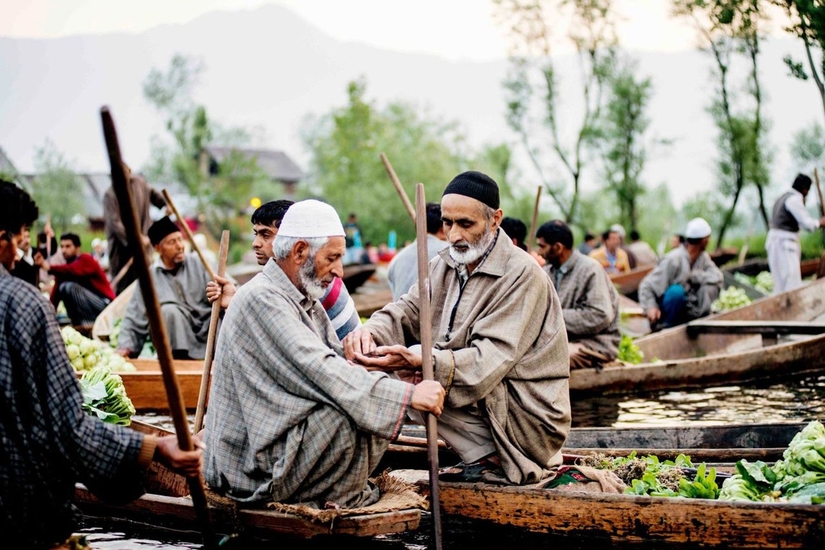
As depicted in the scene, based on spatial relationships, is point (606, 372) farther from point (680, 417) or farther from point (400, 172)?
point (400, 172)

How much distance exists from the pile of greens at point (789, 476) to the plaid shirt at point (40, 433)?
2594mm

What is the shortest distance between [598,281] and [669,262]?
3.19m

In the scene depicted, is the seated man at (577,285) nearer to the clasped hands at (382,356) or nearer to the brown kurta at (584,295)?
the brown kurta at (584,295)

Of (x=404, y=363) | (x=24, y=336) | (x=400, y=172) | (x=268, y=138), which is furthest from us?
(x=268, y=138)

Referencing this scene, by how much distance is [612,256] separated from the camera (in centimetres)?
1460

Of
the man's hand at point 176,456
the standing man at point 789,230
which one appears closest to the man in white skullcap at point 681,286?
the standing man at point 789,230

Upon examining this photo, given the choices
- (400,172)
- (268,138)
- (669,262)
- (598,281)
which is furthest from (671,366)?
(268,138)

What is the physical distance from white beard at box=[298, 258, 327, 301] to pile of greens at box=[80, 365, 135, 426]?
1574mm

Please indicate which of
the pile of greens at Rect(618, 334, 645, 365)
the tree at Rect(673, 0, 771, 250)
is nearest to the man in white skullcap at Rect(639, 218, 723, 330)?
the pile of greens at Rect(618, 334, 645, 365)

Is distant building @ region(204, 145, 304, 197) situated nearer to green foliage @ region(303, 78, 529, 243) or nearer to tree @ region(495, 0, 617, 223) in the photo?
green foliage @ region(303, 78, 529, 243)

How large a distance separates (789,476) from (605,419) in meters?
2.92

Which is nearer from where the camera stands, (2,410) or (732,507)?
(2,410)

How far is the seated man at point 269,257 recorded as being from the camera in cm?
479

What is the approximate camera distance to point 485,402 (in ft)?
12.6
